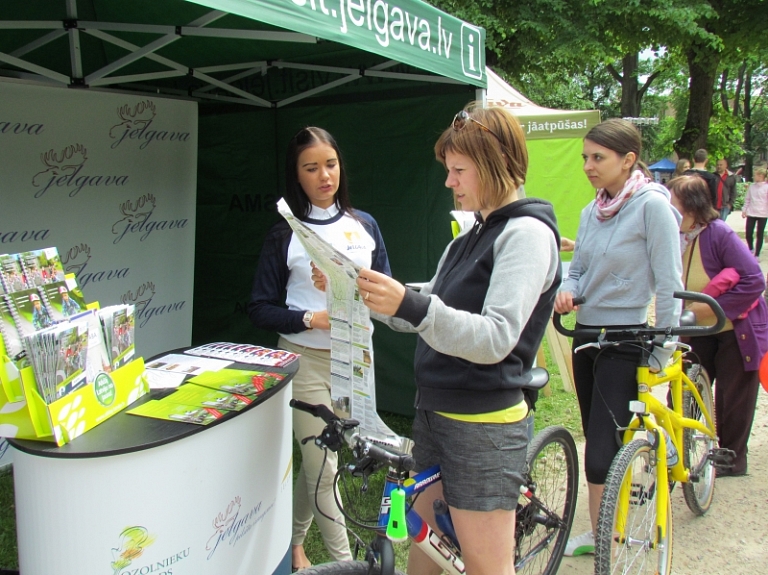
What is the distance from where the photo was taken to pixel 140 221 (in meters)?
3.72

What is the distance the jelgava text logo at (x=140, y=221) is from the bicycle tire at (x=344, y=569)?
2621 mm

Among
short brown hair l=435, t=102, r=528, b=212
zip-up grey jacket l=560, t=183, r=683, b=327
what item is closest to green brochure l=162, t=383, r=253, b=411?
short brown hair l=435, t=102, r=528, b=212

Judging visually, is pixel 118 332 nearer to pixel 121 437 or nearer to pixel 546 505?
pixel 121 437

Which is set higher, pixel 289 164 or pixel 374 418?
pixel 289 164

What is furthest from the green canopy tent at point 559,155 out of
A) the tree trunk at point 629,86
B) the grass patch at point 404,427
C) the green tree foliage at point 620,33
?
the tree trunk at point 629,86

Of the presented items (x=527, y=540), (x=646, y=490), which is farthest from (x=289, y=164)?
(x=646, y=490)

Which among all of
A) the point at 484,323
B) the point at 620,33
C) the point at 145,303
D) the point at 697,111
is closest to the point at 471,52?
the point at 484,323

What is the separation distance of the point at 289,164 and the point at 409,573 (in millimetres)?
1483

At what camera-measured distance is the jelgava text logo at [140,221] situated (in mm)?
3611

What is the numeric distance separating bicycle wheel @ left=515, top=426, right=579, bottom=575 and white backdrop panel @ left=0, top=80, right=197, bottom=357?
96.2 inches

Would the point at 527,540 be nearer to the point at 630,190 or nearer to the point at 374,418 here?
the point at 374,418

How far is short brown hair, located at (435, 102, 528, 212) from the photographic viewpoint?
1525 millimetres

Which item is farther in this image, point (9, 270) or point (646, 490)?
point (646, 490)

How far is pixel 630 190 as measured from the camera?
2457 millimetres
